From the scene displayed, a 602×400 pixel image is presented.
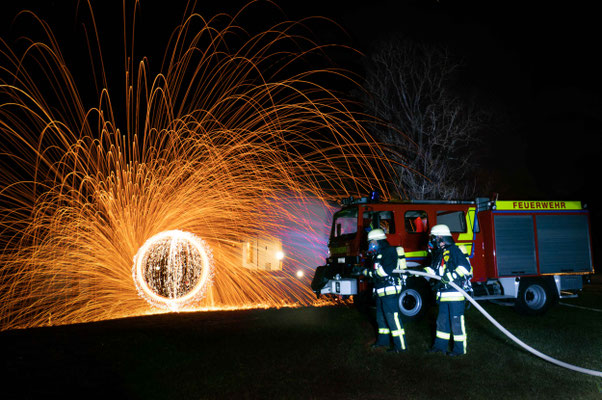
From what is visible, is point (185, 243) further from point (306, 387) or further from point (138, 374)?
point (306, 387)

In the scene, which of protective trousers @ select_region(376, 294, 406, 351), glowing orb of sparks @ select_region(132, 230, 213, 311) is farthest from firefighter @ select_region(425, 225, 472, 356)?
glowing orb of sparks @ select_region(132, 230, 213, 311)

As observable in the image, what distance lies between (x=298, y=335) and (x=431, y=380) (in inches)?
126

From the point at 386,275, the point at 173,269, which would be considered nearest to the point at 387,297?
the point at 386,275

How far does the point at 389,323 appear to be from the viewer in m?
7.69

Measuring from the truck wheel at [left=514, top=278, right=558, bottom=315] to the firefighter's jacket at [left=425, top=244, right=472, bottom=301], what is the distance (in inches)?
184

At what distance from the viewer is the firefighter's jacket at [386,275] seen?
307 inches

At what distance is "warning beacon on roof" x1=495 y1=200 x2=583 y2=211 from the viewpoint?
1174 centimetres

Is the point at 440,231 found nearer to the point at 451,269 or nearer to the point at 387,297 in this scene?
the point at 451,269

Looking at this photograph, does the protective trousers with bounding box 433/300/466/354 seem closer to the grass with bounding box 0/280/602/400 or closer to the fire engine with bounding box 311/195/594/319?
the grass with bounding box 0/280/602/400

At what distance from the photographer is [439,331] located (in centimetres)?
757

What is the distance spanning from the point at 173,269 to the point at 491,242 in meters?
9.72

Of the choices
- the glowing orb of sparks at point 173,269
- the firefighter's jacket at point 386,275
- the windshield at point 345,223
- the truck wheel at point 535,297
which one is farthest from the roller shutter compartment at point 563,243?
the glowing orb of sparks at point 173,269

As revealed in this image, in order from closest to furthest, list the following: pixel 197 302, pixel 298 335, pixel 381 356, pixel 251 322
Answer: pixel 381 356, pixel 298 335, pixel 251 322, pixel 197 302

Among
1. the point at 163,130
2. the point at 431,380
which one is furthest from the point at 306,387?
the point at 163,130
